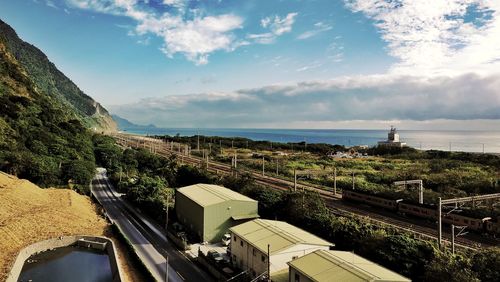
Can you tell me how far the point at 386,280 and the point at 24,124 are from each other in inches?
3070

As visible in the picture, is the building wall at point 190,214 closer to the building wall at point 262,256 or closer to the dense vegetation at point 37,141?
the building wall at point 262,256

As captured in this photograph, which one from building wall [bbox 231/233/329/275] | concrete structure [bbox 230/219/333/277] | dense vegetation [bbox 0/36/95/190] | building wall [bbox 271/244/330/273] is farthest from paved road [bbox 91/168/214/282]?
dense vegetation [bbox 0/36/95/190]

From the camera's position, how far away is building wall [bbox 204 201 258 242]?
38.8 meters

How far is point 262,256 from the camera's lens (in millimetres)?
27641

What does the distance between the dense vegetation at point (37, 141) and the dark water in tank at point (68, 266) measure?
25786 mm

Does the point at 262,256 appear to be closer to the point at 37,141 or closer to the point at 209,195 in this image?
the point at 209,195

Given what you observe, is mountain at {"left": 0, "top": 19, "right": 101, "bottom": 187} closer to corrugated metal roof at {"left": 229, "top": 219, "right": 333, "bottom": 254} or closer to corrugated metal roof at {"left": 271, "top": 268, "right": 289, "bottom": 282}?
corrugated metal roof at {"left": 229, "top": 219, "right": 333, "bottom": 254}

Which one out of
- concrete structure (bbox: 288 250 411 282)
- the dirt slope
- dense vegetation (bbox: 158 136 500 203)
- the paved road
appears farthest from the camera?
dense vegetation (bbox: 158 136 500 203)

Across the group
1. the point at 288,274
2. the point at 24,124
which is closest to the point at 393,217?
the point at 288,274

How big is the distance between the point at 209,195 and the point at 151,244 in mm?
8461

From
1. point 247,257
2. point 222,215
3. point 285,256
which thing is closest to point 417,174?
point 222,215

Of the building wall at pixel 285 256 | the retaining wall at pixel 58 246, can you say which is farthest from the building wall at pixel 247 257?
the retaining wall at pixel 58 246

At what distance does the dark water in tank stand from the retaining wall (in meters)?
0.50

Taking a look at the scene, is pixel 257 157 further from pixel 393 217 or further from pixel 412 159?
pixel 393 217
